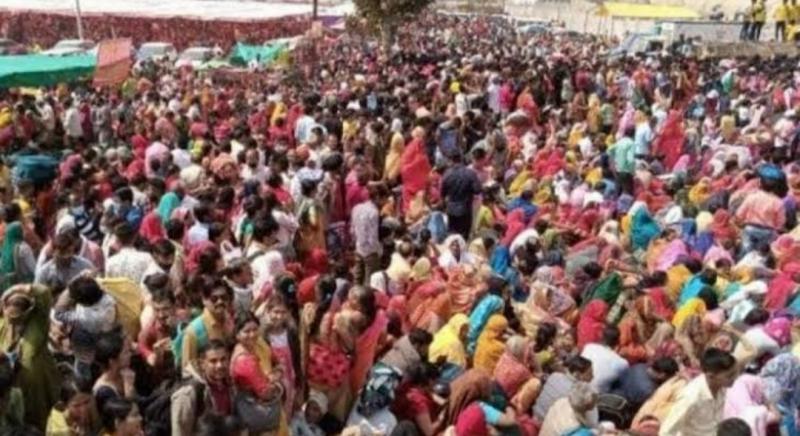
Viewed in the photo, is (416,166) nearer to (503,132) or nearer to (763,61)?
(503,132)

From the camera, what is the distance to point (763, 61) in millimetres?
23750

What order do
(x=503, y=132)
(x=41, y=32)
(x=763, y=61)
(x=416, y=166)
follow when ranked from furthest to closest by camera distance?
1. (x=41, y=32)
2. (x=763, y=61)
3. (x=503, y=132)
4. (x=416, y=166)

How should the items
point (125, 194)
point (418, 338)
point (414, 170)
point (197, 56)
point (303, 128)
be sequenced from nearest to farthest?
point (418, 338), point (125, 194), point (414, 170), point (303, 128), point (197, 56)

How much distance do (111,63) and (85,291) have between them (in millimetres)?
12546

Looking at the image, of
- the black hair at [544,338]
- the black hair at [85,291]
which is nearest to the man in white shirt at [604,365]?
the black hair at [544,338]

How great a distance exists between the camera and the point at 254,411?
5352 mm

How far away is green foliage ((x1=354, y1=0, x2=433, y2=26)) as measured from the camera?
1109 inches

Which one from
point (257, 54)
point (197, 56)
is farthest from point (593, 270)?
point (197, 56)

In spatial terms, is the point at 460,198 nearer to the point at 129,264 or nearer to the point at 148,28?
the point at 129,264

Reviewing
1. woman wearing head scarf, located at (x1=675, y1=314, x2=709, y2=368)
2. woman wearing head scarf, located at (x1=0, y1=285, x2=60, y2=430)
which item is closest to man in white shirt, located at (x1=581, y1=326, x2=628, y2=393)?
woman wearing head scarf, located at (x1=675, y1=314, x2=709, y2=368)

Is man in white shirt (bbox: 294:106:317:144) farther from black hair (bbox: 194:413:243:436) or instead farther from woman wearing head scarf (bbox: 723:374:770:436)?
black hair (bbox: 194:413:243:436)

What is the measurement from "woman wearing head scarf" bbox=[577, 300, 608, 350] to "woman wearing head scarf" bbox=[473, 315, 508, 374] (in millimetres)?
671

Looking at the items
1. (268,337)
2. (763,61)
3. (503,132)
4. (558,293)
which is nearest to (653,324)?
(558,293)

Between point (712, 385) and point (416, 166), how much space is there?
19.8 feet
